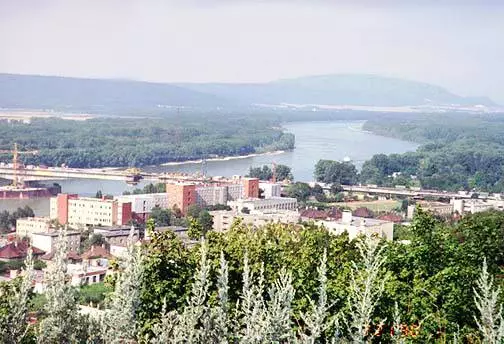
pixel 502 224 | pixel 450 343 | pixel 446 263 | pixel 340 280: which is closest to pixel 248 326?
pixel 450 343

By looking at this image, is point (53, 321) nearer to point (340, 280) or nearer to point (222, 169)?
point (340, 280)

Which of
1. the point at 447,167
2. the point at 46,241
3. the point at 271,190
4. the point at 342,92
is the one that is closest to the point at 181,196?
the point at 271,190

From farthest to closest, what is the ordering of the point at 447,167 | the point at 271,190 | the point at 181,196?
the point at 447,167, the point at 271,190, the point at 181,196

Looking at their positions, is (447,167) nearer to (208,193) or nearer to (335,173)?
(335,173)

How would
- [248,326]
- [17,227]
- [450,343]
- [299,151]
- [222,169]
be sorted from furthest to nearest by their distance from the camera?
1. [299,151]
2. [222,169]
3. [17,227]
4. [450,343]
5. [248,326]

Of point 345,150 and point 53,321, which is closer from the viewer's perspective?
point 53,321

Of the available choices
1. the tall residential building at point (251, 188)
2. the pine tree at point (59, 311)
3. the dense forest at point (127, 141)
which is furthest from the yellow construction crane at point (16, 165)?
the pine tree at point (59, 311)

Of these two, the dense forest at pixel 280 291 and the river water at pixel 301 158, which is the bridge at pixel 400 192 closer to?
the river water at pixel 301 158
